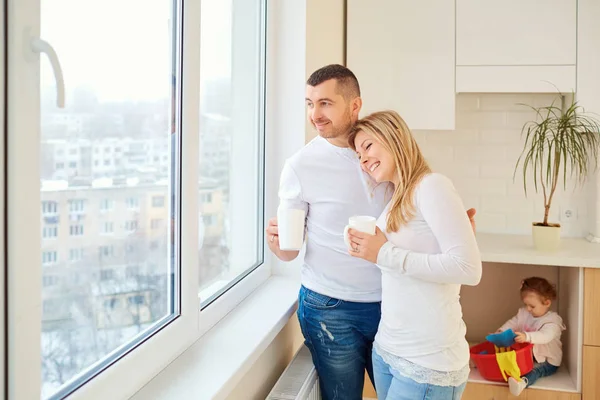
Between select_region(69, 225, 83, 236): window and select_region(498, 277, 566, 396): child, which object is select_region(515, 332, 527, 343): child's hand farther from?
select_region(69, 225, 83, 236): window

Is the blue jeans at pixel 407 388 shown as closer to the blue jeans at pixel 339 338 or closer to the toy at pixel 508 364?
the blue jeans at pixel 339 338

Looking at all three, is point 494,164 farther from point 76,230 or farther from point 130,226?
point 76,230

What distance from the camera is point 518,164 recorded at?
3156 millimetres

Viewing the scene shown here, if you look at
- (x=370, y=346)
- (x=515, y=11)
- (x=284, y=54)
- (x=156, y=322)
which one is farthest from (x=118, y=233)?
(x=515, y=11)

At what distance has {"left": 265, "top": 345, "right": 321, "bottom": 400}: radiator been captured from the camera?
5.63 feet

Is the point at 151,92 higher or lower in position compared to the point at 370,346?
higher

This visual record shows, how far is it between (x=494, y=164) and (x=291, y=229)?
1.89m

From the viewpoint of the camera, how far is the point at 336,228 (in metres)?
1.85

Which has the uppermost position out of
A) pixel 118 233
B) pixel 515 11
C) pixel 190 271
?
pixel 515 11

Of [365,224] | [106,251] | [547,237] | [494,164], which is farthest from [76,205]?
[494,164]

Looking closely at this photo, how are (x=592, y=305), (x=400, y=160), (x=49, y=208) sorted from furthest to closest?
1. (x=592, y=305)
2. (x=400, y=160)
3. (x=49, y=208)

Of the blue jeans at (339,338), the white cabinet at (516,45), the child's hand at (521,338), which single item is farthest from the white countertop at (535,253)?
the blue jeans at (339,338)

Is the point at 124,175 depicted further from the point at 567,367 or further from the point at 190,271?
the point at 567,367

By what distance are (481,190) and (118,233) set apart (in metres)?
2.33
